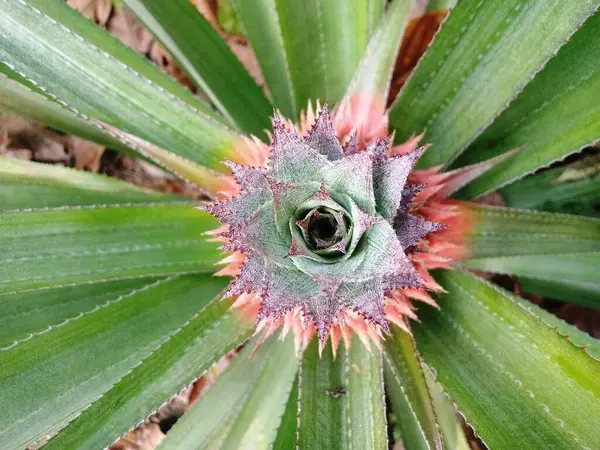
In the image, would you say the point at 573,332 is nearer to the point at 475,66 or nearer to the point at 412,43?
the point at 475,66

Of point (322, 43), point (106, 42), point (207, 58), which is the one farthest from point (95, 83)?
point (322, 43)

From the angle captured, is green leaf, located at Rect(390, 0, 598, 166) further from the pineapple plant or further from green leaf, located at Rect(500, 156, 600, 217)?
green leaf, located at Rect(500, 156, 600, 217)

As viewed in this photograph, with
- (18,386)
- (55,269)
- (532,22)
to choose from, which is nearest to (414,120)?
(532,22)

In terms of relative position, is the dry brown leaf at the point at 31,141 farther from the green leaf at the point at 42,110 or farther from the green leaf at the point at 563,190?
the green leaf at the point at 563,190

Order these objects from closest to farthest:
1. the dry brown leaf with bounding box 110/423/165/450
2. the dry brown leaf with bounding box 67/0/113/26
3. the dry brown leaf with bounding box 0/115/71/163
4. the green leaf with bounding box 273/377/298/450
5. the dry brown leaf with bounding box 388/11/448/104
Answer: the green leaf with bounding box 273/377/298/450
the dry brown leaf with bounding box 388/11/448/104
the dry brown leaf with bounding box 110/423/165/450
the dry brown leaf with bounding box 0/115/71/163
the dry brown leaf with bounding box 67/0/113/26

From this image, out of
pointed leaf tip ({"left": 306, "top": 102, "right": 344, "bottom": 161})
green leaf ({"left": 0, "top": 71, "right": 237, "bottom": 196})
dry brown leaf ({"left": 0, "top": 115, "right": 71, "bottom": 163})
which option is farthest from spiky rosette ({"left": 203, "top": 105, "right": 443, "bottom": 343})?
dry brown leaf ({"left": 0, "top": 115, "right": 71, "bottom": 163})

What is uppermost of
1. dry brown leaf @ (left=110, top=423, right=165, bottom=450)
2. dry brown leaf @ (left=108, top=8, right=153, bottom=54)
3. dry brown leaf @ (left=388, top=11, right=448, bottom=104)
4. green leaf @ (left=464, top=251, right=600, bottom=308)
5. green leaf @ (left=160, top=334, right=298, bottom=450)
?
dry brown leaf @ (left=388, top=11, right=448, bottom=104)

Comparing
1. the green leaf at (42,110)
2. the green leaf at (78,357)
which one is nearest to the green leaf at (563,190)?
the green leaf at (78,357)

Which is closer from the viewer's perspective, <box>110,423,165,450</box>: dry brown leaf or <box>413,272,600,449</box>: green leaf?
<box>413,272,600,449</box>: green leaf
